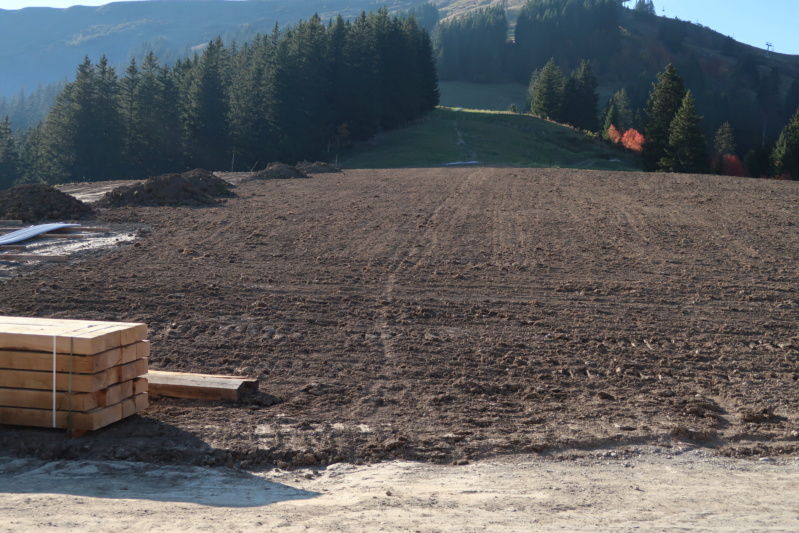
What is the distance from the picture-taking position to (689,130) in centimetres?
4438

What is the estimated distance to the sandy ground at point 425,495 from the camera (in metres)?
4.66

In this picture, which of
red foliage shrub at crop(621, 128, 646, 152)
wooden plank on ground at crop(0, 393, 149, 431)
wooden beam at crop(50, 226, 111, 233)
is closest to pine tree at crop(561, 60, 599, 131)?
red foliage shrub at crop(621, 128, 646, 152)

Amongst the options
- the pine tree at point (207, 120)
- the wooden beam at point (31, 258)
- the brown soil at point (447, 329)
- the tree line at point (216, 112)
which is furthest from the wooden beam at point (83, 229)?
the pine tree at point (207, 120)

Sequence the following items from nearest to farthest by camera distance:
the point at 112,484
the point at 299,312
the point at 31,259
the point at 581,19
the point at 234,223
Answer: the point at 112,484 < the point at 299,312 < the point at 31,259 < the point at 234,223 < the point at 581,19

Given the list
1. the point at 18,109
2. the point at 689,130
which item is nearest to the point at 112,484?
the point at 689,130

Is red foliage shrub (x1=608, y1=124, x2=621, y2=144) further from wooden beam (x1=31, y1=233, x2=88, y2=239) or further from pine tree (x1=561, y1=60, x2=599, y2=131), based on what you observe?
wooden beam (x1=31, y1=233, x2=88, y2=239)

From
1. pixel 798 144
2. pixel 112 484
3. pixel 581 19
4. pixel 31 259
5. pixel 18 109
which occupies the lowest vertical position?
pixel 112 484

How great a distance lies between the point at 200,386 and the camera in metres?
7.31

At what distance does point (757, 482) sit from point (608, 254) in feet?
30.6

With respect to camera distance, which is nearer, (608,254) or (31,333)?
(31,333)

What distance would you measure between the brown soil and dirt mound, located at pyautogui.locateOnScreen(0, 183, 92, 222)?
117 cm

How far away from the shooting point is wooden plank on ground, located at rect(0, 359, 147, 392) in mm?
6297

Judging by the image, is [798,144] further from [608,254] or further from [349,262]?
[349,262]

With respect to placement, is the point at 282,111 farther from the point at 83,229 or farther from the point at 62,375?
the point at 62,375
